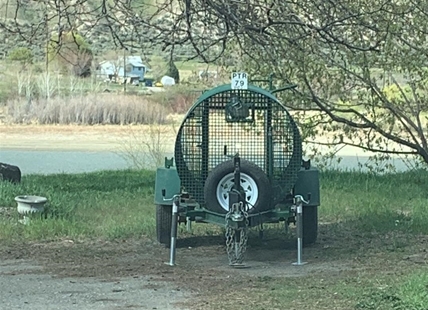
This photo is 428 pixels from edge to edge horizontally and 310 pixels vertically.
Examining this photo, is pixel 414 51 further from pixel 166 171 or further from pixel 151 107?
pixel 151 107

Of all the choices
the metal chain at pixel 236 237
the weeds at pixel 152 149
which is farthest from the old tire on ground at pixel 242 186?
the weeds at pixel 152 149

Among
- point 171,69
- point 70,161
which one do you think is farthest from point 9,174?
point 70,161

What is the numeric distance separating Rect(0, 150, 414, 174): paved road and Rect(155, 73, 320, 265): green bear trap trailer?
12.5 meters

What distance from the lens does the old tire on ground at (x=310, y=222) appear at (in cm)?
1038

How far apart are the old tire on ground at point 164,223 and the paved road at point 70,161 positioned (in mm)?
12220

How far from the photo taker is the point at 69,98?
3303 centimetres

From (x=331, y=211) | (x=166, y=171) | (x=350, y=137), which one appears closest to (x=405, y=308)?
(x=166, y=171)

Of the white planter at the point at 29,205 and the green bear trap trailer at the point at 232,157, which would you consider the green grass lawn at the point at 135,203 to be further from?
the green bear trap trailer at the point at 232,157

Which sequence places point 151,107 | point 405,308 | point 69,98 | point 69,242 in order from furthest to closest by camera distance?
point 69,98, point 151,107, point 69,242, point 405,308

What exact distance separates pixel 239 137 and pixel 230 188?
73 cm

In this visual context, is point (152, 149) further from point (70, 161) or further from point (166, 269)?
point (166, 269)

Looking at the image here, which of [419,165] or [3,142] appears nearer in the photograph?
[419,165]

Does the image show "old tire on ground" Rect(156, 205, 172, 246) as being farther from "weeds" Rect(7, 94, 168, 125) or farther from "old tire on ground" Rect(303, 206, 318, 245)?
"weeds" Rect(7, 94, 168, 125)

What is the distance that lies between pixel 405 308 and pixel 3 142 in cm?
2589
